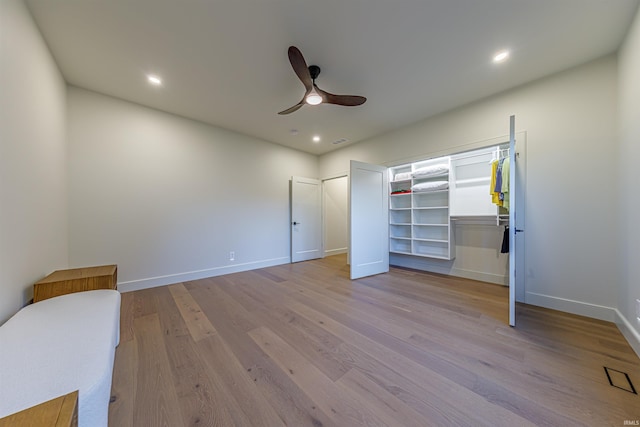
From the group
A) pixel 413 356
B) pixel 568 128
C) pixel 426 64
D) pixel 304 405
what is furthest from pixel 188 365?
pixel 568 128

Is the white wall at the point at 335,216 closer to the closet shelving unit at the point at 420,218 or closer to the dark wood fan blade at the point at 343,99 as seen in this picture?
the closet shelving unit at the point at 420,218

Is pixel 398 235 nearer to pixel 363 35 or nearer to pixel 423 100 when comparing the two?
pixel 423 100

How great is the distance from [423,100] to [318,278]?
3.19 meters

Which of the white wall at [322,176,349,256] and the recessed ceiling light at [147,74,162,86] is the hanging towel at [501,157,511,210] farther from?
the recessed ceiling light at [147,74,162,86]

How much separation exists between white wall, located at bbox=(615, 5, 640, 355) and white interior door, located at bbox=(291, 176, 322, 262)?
14.7 feet

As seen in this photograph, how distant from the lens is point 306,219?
5.25 metres

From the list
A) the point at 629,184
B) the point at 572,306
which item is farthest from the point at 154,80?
the point at 572,306

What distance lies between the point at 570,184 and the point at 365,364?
2.97 meters

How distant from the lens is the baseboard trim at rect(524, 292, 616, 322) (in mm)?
2205

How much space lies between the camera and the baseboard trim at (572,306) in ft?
7.23

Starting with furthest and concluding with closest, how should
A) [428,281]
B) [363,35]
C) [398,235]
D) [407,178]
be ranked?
[398,235] → [407,178] → [428,281] → [363,35]

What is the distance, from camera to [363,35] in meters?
2.00

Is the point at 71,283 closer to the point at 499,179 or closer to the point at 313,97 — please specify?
the point at 313,97

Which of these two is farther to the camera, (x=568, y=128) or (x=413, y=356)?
(x=568, y=128)
